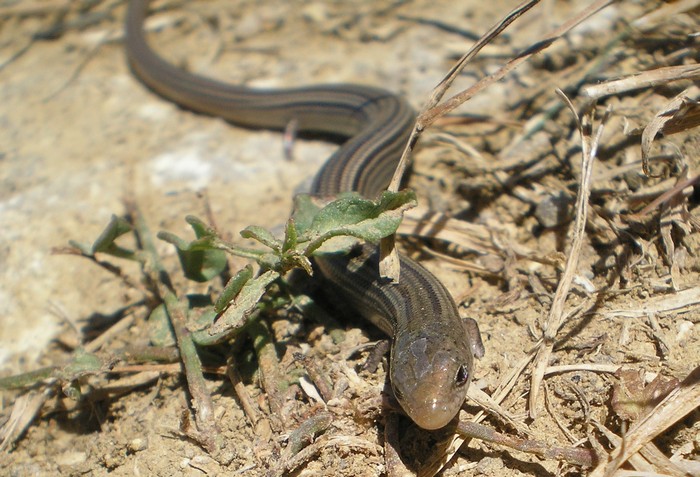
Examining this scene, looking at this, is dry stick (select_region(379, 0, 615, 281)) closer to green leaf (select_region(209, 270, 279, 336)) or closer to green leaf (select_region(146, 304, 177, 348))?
green leaf (select_region(209, 270, 279, 336))

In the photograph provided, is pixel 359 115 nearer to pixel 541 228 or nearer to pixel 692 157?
pixel 541 228

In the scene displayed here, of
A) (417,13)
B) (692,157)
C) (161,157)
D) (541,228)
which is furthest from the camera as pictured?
(417,13)

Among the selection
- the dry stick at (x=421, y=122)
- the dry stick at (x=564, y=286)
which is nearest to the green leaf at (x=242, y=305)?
the dry stick at (x=421, y=122)

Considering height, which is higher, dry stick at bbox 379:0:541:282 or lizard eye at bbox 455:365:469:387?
dry stick at bbox 379:0:541:282

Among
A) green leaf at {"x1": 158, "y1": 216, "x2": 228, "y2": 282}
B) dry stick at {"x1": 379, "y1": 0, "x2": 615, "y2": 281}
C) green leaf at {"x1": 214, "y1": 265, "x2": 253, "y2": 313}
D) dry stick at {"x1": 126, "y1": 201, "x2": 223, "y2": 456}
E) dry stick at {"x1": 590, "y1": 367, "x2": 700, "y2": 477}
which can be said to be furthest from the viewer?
green leaf at {"x1": 158, "y1": 216, "x2": 228, "y2": 282}

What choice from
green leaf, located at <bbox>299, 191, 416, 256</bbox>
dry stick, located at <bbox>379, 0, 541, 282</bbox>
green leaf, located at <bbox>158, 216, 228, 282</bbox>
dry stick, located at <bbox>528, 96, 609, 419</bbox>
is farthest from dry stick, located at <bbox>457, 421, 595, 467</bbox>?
green leaf, located at <bbox>158, 216, 228, 282</bbox>

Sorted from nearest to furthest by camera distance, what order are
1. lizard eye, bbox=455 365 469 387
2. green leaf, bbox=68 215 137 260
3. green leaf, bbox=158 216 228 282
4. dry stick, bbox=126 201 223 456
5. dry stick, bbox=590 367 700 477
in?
dry stick, bbox=590 367 700 477, lizard eye, bbox=455 365 469 387, dry stick, bbox=126 201 223 456, green leaf, bbox=158 216 228 282, green leaf, bbox=68 215 137 260

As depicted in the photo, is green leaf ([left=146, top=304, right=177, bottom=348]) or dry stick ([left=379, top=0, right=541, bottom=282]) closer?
dry stick ([left=379, top=0, right=541, bottom=282])

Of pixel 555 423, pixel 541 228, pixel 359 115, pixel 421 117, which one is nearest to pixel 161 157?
pixel 359 115
